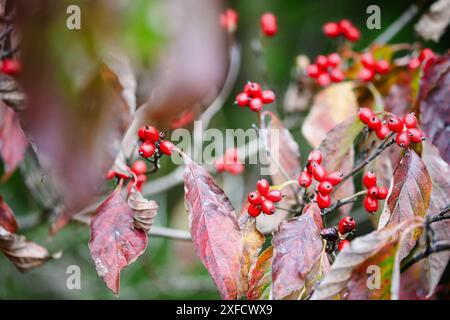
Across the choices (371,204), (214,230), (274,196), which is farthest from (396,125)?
(214,230)

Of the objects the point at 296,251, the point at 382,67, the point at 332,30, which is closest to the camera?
the point at 296,251

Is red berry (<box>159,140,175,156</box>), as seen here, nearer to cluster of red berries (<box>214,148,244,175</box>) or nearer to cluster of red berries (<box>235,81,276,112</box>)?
cluster of red berries (<box>235,81,276,112</box>)

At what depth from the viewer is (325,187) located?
0.86 metres

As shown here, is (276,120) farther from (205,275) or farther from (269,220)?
(205,275)

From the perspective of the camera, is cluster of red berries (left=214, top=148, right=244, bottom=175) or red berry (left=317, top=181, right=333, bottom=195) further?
cluster of red berries (left=214, top=148, right=244, bottom=175)

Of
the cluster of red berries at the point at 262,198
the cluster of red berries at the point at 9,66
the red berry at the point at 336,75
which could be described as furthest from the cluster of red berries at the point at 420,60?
the cluster of red berries at the point at 9,66

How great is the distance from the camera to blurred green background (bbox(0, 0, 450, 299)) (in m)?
1.89

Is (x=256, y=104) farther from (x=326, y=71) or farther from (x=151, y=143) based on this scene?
(x=326, y=71)

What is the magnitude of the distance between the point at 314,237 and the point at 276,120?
1.29ft

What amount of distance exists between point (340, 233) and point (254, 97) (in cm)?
37

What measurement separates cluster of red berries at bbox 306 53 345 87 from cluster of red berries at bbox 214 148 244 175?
12.0 inches

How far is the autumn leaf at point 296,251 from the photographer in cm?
73

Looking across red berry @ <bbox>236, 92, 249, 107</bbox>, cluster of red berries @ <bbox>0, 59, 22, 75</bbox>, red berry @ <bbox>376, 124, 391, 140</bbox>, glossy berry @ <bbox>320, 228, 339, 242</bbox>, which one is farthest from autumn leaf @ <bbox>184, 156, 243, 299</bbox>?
cluster of red berries @ <bbox>0, 59, 22, 75</bbox>

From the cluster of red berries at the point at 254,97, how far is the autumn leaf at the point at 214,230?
0.26m
